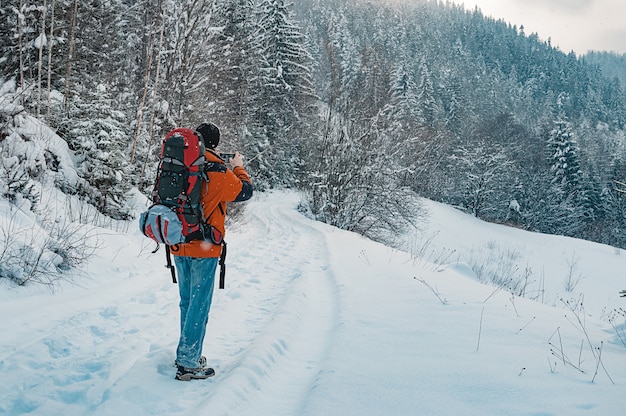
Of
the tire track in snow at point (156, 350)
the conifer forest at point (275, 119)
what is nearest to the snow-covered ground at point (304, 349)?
the tire track in snow at point (156, 350)

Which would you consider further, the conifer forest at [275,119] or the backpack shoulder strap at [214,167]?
the conifer forest at [275,119]

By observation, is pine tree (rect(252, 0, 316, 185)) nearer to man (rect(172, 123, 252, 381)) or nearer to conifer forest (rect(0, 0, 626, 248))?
conifer forest (rect(0, 0, 626, 248))

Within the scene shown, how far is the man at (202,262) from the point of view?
3.20 meters

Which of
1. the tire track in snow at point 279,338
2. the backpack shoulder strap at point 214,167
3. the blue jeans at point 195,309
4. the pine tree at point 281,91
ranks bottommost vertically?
the tire track in snow at point 279,338

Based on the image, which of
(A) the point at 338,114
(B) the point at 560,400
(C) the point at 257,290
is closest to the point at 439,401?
(B) the point at 560,400

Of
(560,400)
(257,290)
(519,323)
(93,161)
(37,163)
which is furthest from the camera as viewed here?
(93,161)

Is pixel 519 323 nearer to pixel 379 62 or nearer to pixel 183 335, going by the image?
pixel 183 335

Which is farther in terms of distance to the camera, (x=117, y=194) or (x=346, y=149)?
(x=346, y=149)

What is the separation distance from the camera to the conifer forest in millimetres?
9695

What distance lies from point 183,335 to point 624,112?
152m

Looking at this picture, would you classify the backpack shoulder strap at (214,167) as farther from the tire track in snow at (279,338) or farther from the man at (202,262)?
the tire track in snow at (279,338)

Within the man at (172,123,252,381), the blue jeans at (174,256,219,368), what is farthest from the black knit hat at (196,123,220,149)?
the blue jeans at (174,256,219,368)

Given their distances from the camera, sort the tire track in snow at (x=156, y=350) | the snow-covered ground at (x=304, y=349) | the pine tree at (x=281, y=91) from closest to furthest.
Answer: the snow-covered ground at (x=304, y=349), the tire track in snow at (x=156, y=350), the pine tree at (x=281, y=91)

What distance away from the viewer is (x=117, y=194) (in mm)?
9438
